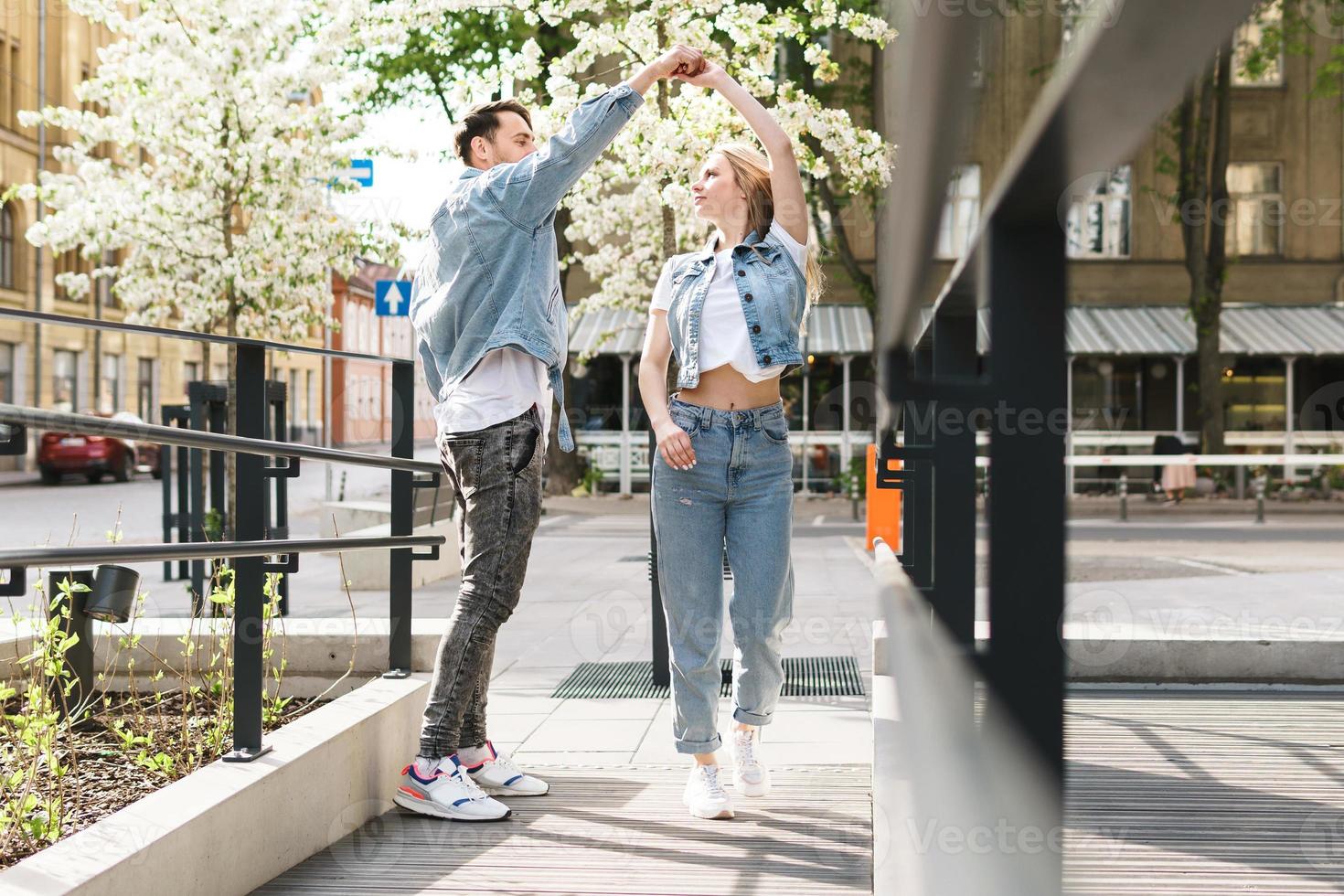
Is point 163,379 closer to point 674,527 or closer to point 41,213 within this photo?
point 41,213

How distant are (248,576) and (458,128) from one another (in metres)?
1.29

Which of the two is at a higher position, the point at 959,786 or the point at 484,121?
the point at 484,121

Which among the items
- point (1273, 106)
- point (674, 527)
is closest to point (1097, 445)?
point (1273, 106)

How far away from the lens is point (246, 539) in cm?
306

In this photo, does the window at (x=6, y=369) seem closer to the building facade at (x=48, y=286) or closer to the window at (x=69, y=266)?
the building facade at (x=48, y=286)

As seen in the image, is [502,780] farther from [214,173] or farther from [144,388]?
[144,388]

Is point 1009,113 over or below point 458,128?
below

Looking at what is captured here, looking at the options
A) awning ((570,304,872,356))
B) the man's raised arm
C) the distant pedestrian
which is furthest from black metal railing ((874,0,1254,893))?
awning ((570,304,872,356))

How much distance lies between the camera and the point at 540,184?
126 inches

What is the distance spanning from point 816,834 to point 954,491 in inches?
61.3

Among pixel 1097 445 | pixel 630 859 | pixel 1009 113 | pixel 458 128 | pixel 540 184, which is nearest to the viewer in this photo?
pixel 1009 113

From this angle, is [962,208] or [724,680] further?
[724,680]

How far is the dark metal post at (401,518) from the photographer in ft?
12.3

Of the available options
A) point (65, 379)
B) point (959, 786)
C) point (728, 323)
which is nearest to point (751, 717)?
point (728, 323)
